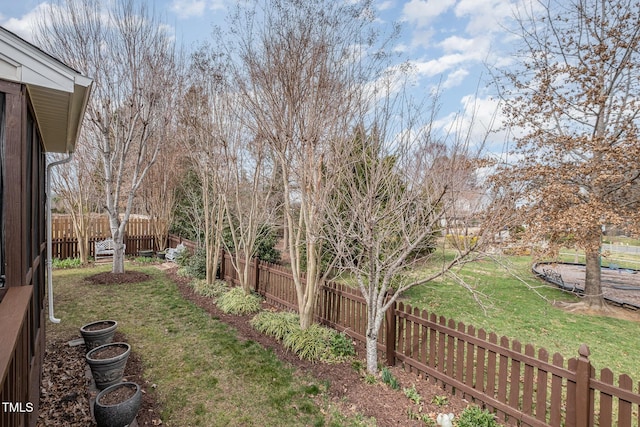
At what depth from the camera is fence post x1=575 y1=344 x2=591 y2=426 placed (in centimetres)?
267

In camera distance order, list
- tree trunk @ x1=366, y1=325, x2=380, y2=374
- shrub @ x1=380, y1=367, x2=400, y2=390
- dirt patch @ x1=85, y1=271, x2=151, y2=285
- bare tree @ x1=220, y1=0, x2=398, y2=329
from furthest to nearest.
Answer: dirt patch @ x1=85, y1=271, x2=151, y2=285, bare tree @ x1=220, y1=0, x2=398, y2=329, tree trunk @ x1=366, y1=325, x2=380, y2=374, shrub @ x1=380, y1=367, x2=400, y2=390

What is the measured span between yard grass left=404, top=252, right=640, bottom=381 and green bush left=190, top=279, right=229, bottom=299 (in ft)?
15.6

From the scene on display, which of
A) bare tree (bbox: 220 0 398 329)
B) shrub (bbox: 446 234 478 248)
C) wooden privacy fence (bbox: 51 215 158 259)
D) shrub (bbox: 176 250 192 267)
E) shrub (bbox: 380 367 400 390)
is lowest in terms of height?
shrub (bbox: 380 367 400 390)

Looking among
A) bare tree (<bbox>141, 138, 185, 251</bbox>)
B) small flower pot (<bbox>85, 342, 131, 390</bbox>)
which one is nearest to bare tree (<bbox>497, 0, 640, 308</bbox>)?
small flower pot (<bbox>85, 342, 131, 390</bbox>)

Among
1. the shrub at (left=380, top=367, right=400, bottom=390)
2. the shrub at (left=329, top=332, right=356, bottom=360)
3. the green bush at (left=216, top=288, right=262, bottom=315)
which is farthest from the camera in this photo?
the green bush at (left=216, top=288, right=262, bottom=315)

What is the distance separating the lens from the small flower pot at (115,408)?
2.74m

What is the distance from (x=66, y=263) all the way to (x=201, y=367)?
9.36m

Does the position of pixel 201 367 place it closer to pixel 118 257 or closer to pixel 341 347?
pixel 341 347

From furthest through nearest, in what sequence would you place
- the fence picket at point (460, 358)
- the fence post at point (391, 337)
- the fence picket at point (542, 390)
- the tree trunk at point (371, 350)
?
1. the fence post at point (391, 337)
2. the tree trunk at point (371, 350)
3. the fence picket at point (460, 358)
4. the fence picket at point (542, 390)

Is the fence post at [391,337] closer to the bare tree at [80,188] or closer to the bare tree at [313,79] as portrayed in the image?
the bare tree at [313,79]

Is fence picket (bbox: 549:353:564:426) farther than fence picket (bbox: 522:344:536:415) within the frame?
No

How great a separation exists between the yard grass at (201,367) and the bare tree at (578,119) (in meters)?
6.34

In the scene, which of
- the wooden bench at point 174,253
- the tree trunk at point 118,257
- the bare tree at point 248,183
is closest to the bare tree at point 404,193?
the bare tree at point 248,183

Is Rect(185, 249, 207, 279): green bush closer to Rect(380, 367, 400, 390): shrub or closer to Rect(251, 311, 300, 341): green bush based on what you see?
Rect(251, 311, 300, 341): green bush
